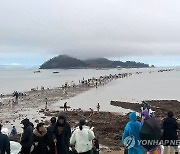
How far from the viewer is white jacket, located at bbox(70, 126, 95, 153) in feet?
26.8

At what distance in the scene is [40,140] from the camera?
26.5 feet

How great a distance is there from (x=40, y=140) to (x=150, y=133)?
8.62ft

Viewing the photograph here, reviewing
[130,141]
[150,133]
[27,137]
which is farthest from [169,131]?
[27,137]

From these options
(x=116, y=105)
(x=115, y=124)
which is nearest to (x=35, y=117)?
(x=115, y=124)

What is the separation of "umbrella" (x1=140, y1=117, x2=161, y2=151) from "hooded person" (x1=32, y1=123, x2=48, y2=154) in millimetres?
2286

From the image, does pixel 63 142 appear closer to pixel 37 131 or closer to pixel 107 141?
pixel 37 131

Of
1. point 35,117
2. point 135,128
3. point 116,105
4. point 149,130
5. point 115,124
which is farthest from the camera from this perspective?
point 116,105

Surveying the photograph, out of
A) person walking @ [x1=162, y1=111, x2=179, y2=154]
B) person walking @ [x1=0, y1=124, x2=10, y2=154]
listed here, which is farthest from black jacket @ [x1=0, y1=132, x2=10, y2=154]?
person walking @ [x1=162, y1=111, x2=179, y2=154]

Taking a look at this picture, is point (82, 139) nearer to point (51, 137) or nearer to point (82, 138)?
point (82, 138)

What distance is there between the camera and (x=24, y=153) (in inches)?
324

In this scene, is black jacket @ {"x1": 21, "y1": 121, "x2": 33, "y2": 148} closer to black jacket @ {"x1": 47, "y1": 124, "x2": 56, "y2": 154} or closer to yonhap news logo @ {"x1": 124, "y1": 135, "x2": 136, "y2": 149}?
black jacket @ {"x1": 47, "y1": 124, "x2": 56, "y2": 154}

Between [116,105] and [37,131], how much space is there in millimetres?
32341

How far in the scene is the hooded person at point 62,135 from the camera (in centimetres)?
810

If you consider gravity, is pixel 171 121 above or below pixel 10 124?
above
